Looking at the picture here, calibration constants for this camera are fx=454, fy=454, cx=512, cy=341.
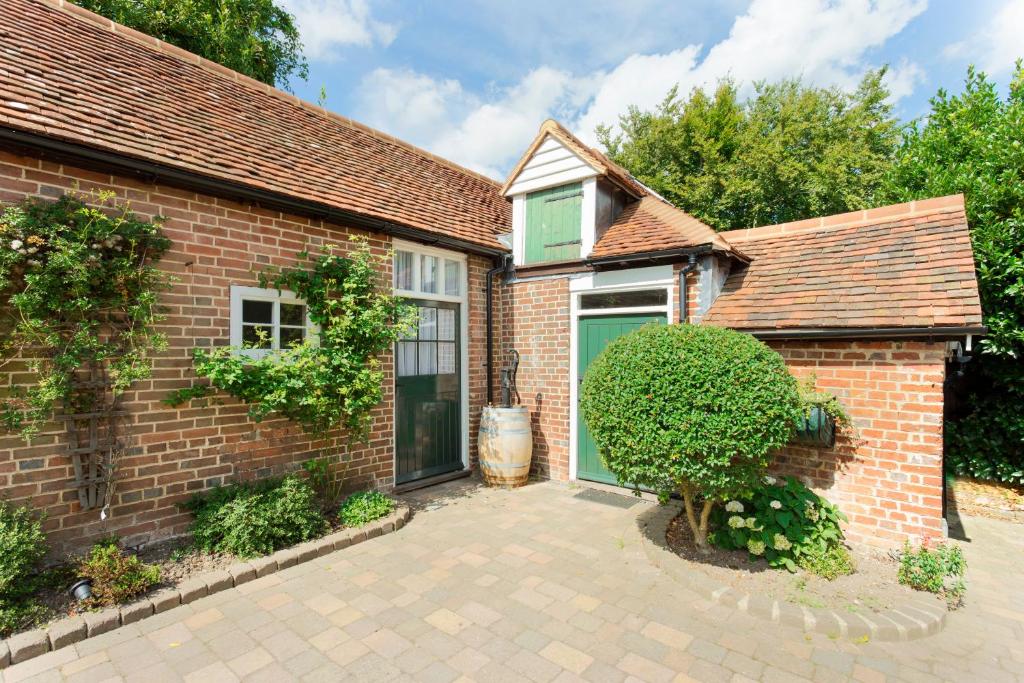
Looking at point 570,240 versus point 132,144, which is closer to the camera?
point 132,144

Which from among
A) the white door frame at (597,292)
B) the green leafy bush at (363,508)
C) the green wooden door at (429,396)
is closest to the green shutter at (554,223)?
the white door frame at (597,292)

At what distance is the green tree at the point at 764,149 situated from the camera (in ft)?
46.3

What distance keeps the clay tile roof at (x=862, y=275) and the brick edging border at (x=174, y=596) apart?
4.40 m

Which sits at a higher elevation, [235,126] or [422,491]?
[235,126]

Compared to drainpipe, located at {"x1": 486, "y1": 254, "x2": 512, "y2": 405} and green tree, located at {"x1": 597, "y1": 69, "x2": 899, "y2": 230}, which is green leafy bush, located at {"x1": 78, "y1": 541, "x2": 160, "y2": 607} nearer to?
drainpipe, located at {"x1": 486, "y1": 254, "x2": 512, "y2": 405}

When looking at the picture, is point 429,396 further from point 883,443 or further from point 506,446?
point 883,443

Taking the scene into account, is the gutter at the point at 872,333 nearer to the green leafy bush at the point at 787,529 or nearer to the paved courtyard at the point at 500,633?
the green leafy bush at the point at 787,529

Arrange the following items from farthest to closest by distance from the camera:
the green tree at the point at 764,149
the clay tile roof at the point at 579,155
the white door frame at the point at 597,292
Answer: the green tree at the point at 764,149 → the clay tile roof at the point at 579,155 → the white door frame at the point at 597,292

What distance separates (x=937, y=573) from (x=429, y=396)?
17.2ft

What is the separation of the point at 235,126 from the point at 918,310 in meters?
7.20

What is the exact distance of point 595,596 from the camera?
339 centimetres

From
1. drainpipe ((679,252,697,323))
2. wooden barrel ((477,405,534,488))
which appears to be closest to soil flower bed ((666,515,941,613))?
wooden barrel ((477,405,534,488))

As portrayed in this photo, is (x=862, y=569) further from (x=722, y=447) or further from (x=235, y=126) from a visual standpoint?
(x=235, y=126)

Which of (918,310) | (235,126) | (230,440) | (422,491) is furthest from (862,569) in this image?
(235,126)
